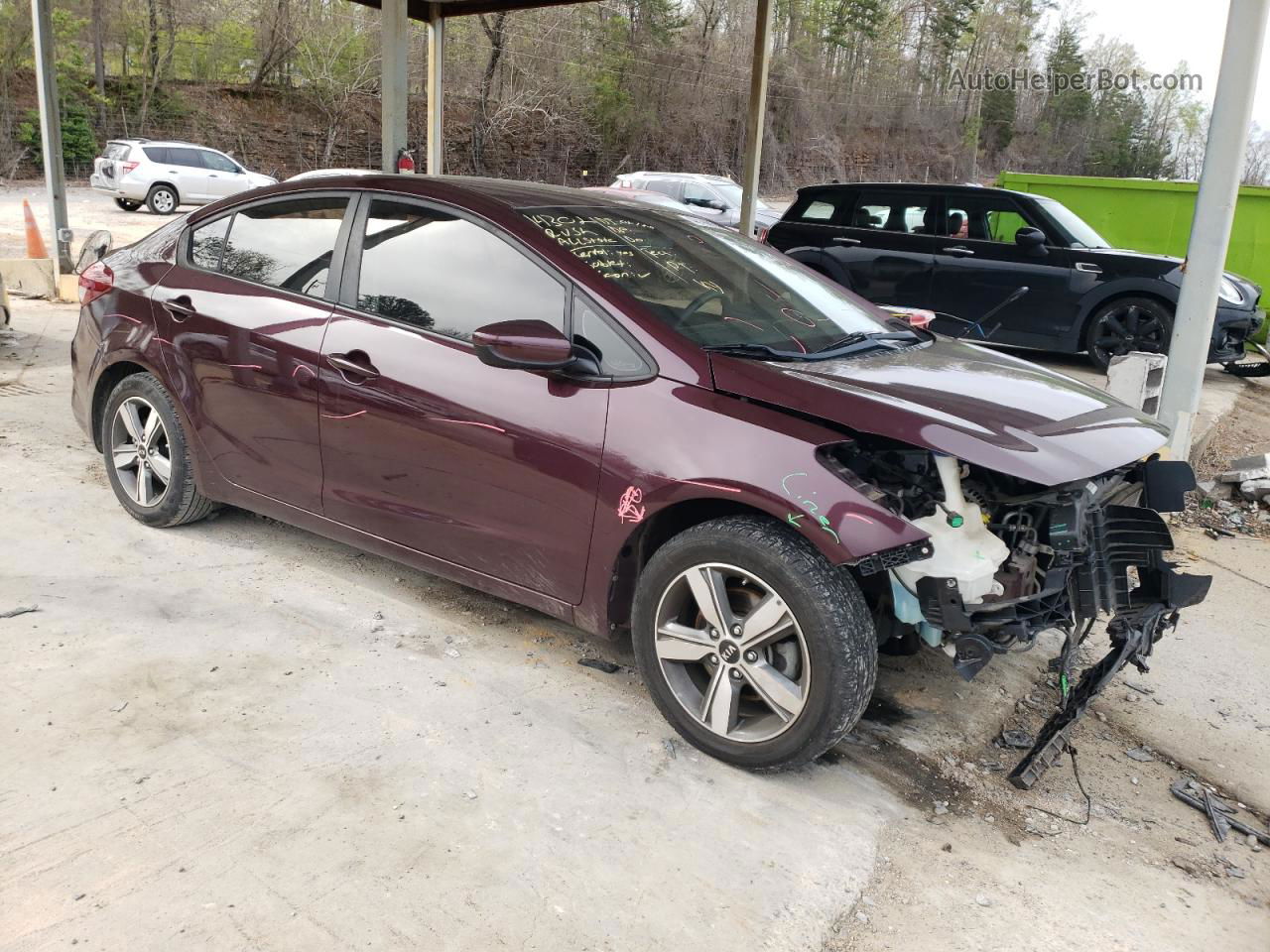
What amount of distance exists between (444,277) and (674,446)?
1.14 metres

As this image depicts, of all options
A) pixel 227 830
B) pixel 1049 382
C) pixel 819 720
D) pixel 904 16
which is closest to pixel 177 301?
pixel 227 830

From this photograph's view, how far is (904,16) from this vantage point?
64.0m

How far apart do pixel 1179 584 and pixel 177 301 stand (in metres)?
3.85

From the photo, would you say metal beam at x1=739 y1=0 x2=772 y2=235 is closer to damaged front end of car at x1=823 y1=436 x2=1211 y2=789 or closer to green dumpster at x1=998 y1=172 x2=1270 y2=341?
green dumpster at x1=998 y1=172 x2=1270 y2=341

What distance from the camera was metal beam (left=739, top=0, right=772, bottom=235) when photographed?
995 cm

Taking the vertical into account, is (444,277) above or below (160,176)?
above

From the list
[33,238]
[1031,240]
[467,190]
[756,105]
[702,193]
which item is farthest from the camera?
[702,193]

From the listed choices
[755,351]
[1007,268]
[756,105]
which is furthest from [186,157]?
[755,351]

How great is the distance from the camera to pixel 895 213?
36.1ft

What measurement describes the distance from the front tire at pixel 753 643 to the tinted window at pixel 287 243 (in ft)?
6.05

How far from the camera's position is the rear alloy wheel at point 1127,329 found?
9.70 m

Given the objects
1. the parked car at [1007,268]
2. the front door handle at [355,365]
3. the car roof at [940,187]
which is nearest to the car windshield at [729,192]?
the parked car at [1007,268]

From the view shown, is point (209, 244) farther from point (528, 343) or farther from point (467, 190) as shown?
point (528, 343)

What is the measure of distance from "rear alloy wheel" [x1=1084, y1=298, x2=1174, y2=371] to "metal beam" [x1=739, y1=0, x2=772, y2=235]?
11.6 ft
